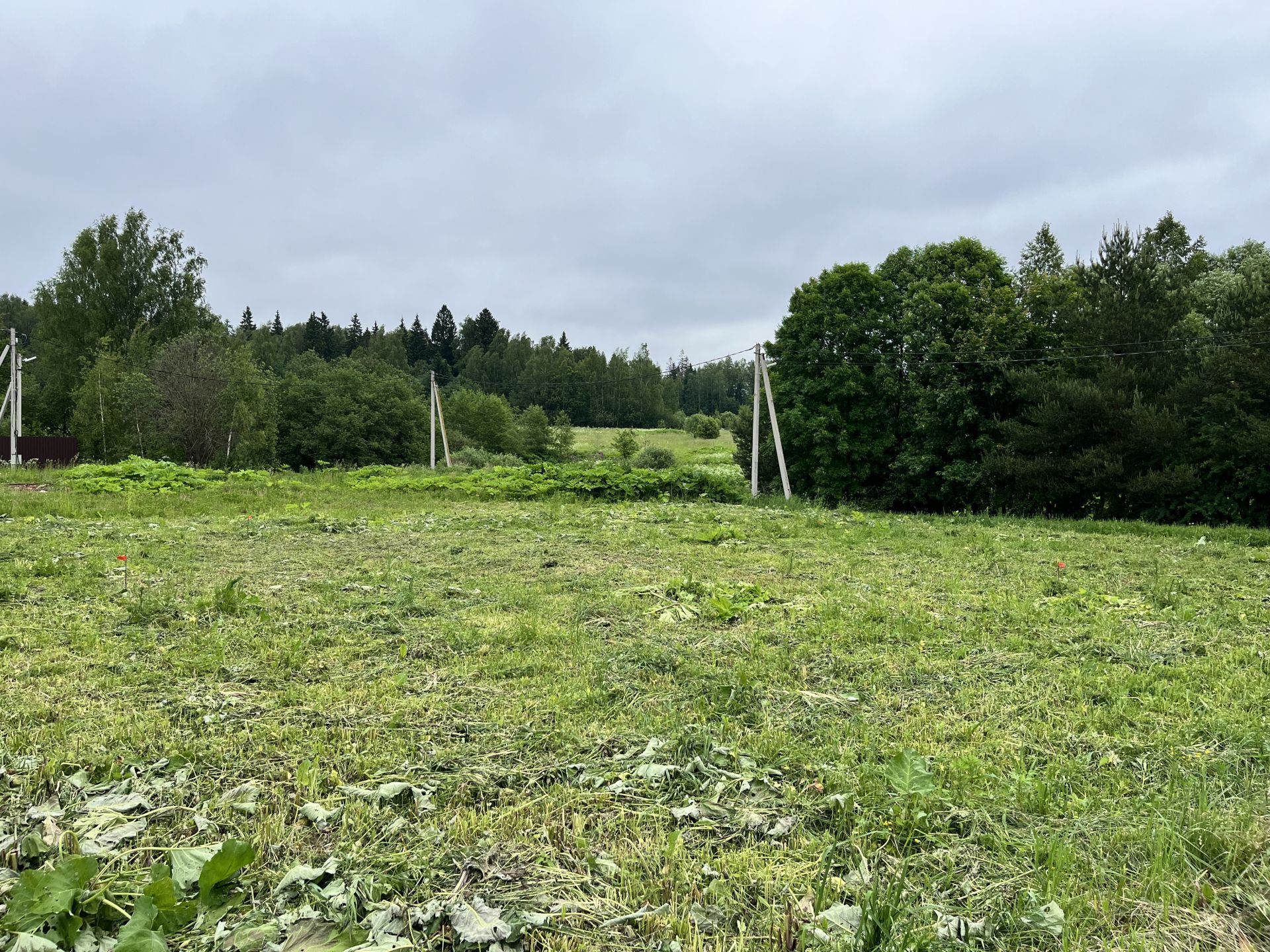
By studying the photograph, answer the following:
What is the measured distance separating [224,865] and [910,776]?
2.41 meters

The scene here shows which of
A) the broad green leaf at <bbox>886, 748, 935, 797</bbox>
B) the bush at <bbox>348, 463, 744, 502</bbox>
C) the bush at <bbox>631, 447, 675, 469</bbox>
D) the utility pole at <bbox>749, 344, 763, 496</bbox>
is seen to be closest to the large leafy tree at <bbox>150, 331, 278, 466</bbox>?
the bush at <bbox>348, 463, 744, 502</bbox>

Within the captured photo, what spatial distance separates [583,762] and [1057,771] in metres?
1.99

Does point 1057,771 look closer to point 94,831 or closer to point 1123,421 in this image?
point 94,831

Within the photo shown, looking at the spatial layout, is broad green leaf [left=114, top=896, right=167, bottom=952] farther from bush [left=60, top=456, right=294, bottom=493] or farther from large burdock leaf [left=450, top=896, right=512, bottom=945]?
bush [left=60, top=456, right=294, bottom=493]

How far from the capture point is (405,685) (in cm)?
388

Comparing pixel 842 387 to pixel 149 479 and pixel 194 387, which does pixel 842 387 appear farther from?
pixel 194 387

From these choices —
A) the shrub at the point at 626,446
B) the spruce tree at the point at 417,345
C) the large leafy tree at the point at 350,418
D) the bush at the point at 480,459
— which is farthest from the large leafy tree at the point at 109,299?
the spruce tree at the point at 417,345

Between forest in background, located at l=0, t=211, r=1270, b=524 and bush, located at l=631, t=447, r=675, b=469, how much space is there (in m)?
6.83

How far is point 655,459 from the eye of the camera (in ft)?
134

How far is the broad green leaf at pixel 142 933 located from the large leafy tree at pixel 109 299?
42.9 m

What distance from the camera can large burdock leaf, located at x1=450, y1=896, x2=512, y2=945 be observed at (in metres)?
1.90

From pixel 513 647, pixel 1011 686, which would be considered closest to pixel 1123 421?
pixel 1011 686

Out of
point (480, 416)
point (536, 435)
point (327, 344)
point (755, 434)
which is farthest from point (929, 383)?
point (327, 344)

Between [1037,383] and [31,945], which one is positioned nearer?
[31,945]
